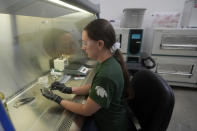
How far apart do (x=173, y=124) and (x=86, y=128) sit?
59.1 inches

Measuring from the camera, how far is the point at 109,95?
0.71 metres

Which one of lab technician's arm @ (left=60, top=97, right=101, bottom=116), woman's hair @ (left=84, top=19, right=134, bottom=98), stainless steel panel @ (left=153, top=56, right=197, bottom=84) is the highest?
woman's hair @ (left=84, top=19, right=134, bottom=98)

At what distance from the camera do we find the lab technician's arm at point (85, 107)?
72cm

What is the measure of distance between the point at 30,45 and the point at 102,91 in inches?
31.9

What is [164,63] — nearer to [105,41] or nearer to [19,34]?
[105,41]

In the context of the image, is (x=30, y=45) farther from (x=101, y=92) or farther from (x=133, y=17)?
(x=133, y=17)

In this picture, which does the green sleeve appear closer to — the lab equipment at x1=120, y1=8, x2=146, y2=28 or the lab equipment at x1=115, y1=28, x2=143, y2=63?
the lab equipment at x1=115, y1=28, x2=143, y2=63

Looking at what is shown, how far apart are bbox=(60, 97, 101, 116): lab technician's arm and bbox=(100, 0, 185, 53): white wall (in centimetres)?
236

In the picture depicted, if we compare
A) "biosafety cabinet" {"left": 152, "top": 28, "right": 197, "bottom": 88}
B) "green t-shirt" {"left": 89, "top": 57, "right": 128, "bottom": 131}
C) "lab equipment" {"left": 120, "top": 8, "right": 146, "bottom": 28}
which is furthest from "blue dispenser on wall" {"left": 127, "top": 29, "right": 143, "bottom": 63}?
"green t-shirt" {"left": 89, "top": 57, "right": 128, "bottom": 131}

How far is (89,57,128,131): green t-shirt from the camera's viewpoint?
701mm

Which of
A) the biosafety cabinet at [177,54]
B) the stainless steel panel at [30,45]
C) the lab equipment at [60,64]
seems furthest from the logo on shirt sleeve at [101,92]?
the biosafety cabinet at [177,54]

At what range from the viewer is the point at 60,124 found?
662 mm

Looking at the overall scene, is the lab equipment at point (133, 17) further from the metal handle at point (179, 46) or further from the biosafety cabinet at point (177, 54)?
the metal handle at point (179, 46)

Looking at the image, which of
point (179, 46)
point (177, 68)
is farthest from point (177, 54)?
point (177, 68)
